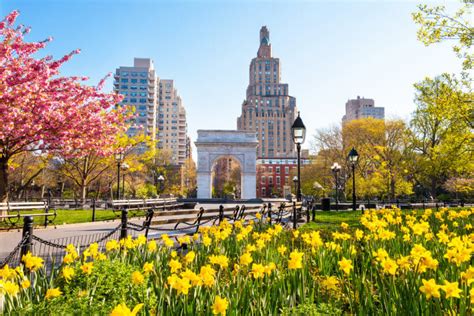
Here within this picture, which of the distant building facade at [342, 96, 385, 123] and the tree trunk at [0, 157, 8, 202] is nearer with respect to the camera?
the tree trunk at [0, 157, 8, 202]

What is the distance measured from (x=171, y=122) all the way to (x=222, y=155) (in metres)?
77.3

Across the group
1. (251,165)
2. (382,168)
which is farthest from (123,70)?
(382,168)

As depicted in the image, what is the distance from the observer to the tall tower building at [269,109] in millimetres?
125500

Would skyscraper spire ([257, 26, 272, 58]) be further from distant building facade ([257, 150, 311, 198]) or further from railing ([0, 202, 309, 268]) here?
railing ([0, 202, 309, 268])

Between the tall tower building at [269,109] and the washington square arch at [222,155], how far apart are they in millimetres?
77516

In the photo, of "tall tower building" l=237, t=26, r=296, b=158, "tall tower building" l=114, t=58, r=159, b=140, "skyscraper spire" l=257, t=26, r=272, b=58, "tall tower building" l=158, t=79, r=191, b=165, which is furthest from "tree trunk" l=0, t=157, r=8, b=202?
"skyscraper spire" l=257, t=26, r=272, b=58

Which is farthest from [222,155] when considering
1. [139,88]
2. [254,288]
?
[139,88]

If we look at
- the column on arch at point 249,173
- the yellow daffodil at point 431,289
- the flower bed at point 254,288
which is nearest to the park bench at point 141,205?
the flower bed at point 254,288

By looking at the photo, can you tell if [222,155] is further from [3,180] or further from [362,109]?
[362,109]

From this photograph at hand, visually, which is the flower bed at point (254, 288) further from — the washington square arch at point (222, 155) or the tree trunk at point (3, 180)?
the washington square arch at point (222, 155)

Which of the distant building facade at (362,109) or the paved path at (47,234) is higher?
the distant building facade at (362,109)

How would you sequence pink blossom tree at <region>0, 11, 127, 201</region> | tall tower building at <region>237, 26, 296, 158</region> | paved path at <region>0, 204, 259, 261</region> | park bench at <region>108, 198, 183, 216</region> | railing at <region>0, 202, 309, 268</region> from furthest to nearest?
tall tower building at <region>237, 26, 296, 158</region>
park bench at <region>108, 198, 183, 216</region>
pink blossom tree at <region>0, 11, 127, 201</region>
paved path at <region>0, 204, 259, 261</region>
railing at <region>0, 202, 309, 268</region>

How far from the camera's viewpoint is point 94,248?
12.0 ft

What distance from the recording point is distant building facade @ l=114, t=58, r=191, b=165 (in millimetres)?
107688
